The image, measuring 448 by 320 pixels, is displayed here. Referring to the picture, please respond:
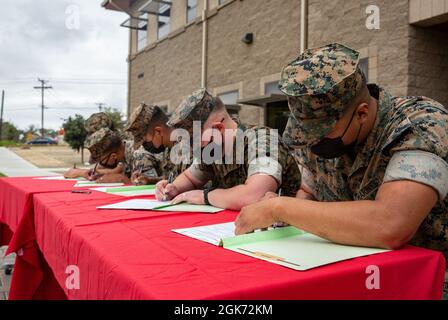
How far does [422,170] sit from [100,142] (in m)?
3.20

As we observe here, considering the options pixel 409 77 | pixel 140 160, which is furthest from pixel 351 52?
pixel 409 77

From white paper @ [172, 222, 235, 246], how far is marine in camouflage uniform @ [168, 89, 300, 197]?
57 centimetres

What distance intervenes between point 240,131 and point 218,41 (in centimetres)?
736

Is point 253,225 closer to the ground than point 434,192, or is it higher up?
closer to the ground

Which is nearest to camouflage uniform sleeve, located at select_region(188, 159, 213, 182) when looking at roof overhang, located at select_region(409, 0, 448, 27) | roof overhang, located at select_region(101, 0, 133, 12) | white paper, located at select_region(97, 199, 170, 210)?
white paper, located at select_region(97, 199, 170, 210)

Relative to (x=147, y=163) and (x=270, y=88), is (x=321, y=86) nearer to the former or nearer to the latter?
(x=147, y=163)

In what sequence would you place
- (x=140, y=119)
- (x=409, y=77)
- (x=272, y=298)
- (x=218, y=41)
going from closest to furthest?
1. (x=272, y=298)
2. (x=140, y=119)
3. (x=409, y=77)
4. (x=218, y=41)

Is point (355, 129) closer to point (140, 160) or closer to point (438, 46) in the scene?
point (140, 160)

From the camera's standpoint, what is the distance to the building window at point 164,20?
11831mm

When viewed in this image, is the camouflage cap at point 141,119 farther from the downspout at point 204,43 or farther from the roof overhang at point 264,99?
the downspout at point 204,43

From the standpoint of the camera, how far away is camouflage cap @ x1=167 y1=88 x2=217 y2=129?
2188 millimetres

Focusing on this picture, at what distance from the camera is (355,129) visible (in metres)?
1.29

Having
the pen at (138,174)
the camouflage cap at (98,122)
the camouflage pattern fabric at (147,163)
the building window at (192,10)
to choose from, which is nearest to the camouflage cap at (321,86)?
the pen at (138,174)

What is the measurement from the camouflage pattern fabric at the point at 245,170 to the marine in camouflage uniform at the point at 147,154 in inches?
29.8
